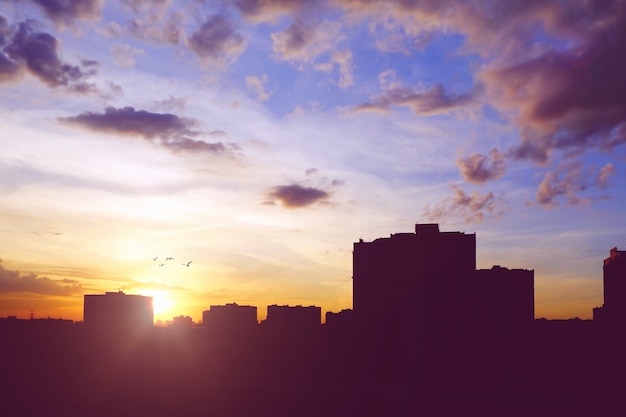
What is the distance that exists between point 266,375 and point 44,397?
117 ft

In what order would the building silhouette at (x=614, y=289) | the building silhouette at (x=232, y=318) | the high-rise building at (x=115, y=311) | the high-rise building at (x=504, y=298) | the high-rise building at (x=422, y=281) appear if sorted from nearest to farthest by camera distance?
1. the high-rise building at (x=422, y=281)
2. the high-rise building at (x=504, y=298)
3. the building silhouette at (x=614, y=289)
4. the high-rise building at (x=115, y=311)
5. the building silhouette at (x=232, y=318)

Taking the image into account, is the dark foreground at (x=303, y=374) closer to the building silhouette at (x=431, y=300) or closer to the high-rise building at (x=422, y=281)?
the building silhouette at (x=431, y=300)

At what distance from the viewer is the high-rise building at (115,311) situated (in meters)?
158

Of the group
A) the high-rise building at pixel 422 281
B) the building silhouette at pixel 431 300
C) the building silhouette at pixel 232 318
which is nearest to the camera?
the building silhouette at pixel 431 300

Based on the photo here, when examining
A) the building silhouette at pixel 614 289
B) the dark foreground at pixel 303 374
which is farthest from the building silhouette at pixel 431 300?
the building silhouette at pixel 614 289

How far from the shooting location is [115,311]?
160m

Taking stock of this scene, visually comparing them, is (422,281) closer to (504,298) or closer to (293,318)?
(504,298)

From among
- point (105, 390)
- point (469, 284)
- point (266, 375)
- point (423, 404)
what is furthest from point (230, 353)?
point (423, 404)

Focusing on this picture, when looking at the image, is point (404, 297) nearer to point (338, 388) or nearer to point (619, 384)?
point (338, 388)

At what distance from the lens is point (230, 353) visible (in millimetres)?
135125

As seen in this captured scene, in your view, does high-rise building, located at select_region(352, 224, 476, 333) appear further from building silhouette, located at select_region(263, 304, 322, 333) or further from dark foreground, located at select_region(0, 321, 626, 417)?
building silhouette, located at select_region(263, 304, 322, 333)

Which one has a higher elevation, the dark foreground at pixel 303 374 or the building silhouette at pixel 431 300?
the building silhouette at pixel 431 300

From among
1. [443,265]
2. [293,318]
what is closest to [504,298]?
[443,265]

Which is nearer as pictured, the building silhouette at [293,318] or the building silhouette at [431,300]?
the building silhouette at [431,300]
